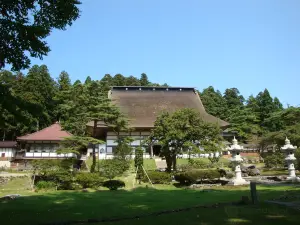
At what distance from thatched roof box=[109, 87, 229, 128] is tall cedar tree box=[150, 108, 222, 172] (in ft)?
39.5

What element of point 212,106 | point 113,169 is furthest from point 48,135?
point 212,106

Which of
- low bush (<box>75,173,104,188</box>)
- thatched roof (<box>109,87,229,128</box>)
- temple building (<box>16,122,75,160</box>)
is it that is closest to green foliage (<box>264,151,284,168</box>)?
thatched roof (<box>109,87,229,128</box>)

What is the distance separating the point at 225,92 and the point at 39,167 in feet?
148

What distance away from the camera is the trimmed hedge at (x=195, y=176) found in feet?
54.1

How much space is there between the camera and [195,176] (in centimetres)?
1648

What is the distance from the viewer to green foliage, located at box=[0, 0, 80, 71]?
615 cm

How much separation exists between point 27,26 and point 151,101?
104 ft

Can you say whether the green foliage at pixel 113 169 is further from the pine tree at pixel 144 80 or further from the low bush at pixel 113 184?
the pine tree at pixel 144 80

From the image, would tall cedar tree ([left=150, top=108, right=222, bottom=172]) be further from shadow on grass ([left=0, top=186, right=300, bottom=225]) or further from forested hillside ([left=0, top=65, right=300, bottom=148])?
shadow on grass ([left=0, top=186, right=300, bottom=225])

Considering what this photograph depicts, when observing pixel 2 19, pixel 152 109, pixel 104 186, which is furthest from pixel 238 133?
pixel 2 19

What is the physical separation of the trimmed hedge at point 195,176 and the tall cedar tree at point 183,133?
97.5 inches

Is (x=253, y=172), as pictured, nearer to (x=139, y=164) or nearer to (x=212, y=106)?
(x=139, y=164)

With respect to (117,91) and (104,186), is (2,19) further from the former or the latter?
(117,91)

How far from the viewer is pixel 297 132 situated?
78.8 feet
